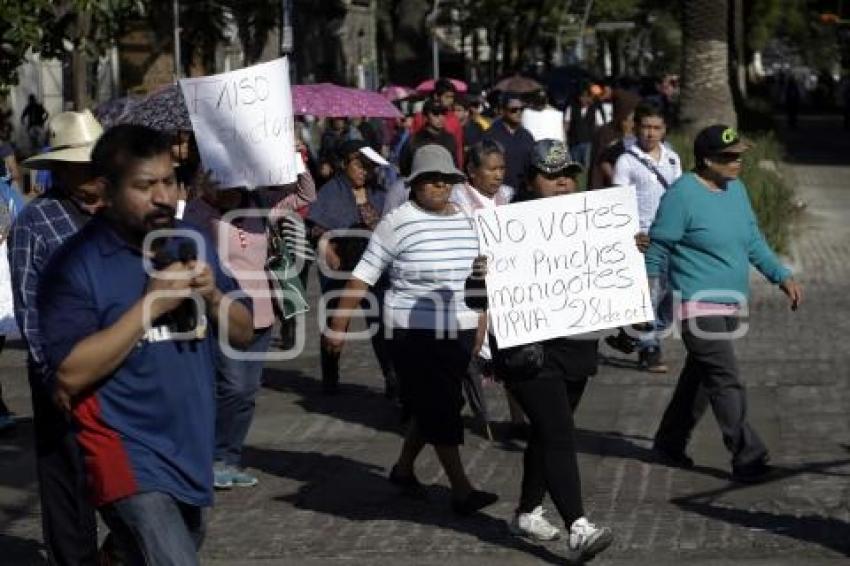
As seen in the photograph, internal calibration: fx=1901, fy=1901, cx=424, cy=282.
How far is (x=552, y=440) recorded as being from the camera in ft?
25.0

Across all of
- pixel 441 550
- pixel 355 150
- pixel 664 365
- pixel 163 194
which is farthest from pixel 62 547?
pixel 664 365

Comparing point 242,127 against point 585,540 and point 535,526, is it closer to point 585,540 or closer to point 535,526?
point 535,526

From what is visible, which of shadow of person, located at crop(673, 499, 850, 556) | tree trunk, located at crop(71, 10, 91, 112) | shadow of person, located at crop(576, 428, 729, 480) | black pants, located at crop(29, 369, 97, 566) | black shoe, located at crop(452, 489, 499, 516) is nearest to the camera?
black pants, located at crop(29, 369, 97, 566)

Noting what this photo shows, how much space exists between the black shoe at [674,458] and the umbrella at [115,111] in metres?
3.52

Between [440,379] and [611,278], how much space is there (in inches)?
35.9

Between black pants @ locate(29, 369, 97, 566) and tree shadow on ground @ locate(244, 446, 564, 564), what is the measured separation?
1.93 metres

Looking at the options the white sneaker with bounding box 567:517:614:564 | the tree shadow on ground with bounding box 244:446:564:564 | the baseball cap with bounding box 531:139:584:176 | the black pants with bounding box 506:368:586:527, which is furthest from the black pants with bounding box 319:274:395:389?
the white sneaker with bounding box 567:517:614:564

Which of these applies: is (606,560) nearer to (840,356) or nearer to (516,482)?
(516,482)

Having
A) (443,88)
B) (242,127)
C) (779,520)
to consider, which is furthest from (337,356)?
(443,88)

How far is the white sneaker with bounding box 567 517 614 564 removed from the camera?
289 inches

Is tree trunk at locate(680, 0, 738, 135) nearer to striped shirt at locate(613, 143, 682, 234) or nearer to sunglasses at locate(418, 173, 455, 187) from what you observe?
striped shirt at locate(613, 143, 682, 234)

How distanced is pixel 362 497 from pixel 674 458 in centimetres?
161

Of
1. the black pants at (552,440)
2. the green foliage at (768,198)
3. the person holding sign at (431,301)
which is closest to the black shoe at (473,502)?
the person holding sign at (431,301)

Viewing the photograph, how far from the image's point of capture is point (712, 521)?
826 centimetres
